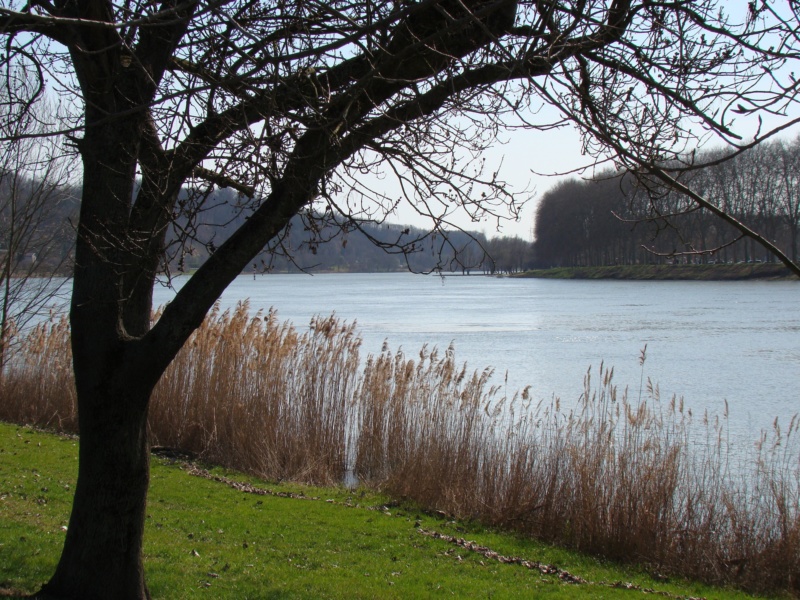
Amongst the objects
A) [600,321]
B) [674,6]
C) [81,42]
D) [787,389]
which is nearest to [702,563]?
[674,6]

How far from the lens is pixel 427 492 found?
29.3 feet

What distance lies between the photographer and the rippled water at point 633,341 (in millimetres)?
14719

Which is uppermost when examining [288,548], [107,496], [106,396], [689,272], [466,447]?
[106,396]

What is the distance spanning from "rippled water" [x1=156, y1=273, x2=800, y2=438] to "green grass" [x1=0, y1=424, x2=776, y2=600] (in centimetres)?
559

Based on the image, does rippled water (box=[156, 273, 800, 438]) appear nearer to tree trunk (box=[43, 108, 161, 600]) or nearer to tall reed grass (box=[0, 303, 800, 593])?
tall reed grass (box=[0, 303, 800, 593])

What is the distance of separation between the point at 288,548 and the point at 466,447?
10.1 ft

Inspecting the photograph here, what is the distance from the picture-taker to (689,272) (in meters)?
62.6

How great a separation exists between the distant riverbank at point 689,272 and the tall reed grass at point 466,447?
42.3 m

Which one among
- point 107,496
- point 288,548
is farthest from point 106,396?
point 288,548

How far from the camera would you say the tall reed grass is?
7508mm

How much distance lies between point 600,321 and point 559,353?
1018cm

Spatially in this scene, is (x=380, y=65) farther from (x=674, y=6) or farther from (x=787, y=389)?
(x=787, y=389)

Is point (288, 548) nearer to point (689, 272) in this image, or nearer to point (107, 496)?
point (107, 496)

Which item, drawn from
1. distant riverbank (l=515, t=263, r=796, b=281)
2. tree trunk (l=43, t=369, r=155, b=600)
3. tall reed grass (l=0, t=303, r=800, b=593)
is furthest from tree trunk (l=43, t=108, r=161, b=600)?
distant riverbank (l=515, t=263, r=796, b=281)
